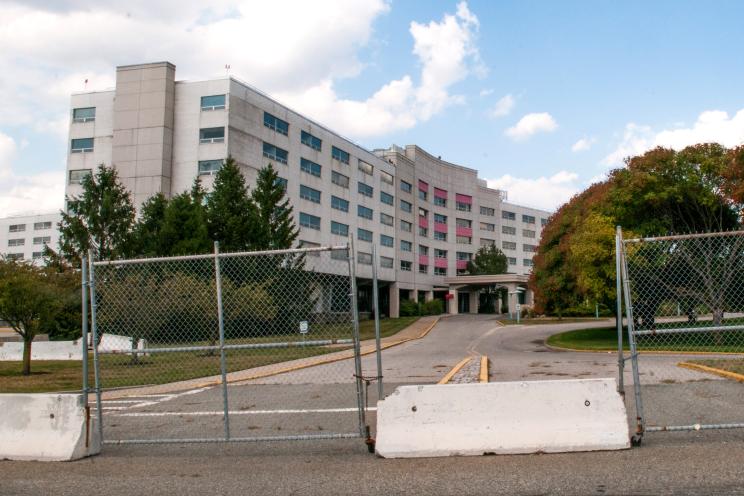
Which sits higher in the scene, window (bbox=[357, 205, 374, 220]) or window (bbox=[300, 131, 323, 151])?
window (bbox=[300, 131, 323, 151])

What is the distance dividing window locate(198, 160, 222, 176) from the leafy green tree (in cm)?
653

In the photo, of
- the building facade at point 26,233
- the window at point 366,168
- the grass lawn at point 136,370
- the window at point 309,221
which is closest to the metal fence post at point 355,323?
the grass lawn at point 136,370

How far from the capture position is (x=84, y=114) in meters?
48.3

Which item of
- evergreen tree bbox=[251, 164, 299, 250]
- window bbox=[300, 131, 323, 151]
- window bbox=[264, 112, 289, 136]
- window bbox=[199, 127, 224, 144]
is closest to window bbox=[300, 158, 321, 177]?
window bbox=[300, 131, 323, 151]

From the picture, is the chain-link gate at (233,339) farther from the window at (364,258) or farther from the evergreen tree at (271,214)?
the window at (364,258)

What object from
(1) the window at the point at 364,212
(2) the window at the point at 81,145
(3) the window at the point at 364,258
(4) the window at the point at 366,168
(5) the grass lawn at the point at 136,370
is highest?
(4) the window at the point at 366,168

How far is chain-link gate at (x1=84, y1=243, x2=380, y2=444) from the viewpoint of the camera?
7397 millimetres

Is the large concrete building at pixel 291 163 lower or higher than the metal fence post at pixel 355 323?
higher

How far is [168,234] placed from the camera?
114 ft

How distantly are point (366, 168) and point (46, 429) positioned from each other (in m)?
58.5

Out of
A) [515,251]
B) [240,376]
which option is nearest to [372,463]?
[240,376]

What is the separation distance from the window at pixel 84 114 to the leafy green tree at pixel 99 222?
937 cm

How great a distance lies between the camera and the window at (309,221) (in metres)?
53.5

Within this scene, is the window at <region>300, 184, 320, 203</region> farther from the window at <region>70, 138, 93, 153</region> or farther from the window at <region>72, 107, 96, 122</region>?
the window at <region>72, 107, 96, 122</region>
